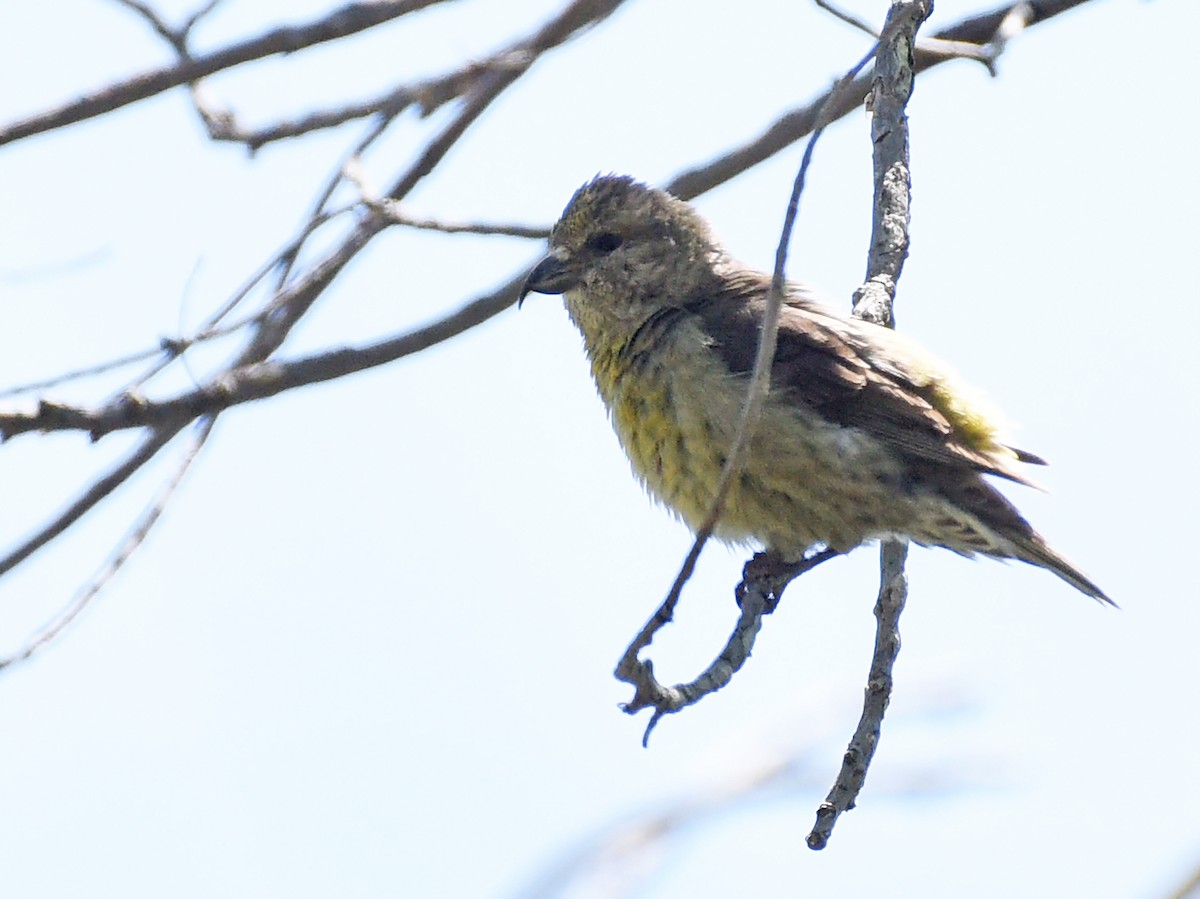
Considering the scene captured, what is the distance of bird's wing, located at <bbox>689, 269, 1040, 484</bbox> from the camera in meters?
4.90

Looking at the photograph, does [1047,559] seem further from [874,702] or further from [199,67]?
[199,67]

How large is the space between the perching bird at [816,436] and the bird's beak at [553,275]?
0.11 m

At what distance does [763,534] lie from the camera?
5.01 meters

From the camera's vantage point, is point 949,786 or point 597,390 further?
point 597,390

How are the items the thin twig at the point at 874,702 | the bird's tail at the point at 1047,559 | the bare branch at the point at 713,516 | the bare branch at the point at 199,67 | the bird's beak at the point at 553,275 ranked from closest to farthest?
1. the bare branch at the point at 713,516
2. the bare branch at the point at 199,67
3. the thin twig at the point at 874,702
4. the bird's tail at the point at 1047,559
5. the bird's beak at the point at 553,275

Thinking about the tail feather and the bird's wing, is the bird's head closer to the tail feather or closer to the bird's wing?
the bird's wing

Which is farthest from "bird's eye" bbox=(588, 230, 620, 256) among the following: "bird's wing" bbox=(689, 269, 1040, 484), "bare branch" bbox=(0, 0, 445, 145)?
"bare branch" bbox=(0, 0, 445, 145)

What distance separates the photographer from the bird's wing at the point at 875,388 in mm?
4898

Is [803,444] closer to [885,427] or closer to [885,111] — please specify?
[885,427]

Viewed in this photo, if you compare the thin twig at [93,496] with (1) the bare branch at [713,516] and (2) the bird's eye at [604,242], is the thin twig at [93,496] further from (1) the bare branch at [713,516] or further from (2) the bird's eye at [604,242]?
(2) the bird's eye at [604,242]

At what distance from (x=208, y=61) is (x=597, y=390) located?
2320 millimetres

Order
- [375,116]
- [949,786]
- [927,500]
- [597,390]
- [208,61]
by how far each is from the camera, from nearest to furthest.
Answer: [949,786] → [208,61] → [375,116] → [927,500] → [597,390]

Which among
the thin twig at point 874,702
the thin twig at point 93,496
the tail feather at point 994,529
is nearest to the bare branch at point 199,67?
the thin twig at point 93,496

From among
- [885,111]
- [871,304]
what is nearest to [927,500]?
[871,304]
